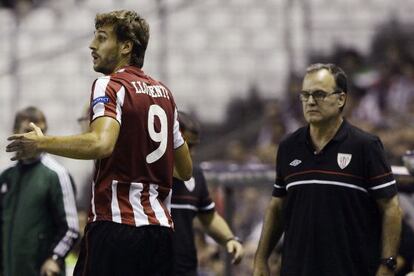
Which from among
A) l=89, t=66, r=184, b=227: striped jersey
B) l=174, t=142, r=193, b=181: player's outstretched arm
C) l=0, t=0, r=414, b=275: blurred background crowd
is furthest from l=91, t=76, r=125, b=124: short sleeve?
l=0, t=0, r=414, b=275: blurred background crowd

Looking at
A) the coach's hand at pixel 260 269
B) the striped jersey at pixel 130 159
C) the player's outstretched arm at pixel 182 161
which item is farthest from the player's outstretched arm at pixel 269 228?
the striped jersey at pixel 130 159

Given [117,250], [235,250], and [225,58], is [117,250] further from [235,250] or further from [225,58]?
[225,58]

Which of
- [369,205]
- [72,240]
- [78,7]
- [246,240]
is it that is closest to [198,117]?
[78,7]

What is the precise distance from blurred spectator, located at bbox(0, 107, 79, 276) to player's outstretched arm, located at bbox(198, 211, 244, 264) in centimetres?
95

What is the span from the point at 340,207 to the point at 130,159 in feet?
4.50

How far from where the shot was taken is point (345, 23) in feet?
50.5

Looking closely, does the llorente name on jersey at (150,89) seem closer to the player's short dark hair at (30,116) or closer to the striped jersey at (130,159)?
the striped jersey at (130,159)

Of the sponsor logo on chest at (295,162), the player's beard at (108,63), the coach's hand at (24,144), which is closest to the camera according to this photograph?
the coach's hand at (24,144)

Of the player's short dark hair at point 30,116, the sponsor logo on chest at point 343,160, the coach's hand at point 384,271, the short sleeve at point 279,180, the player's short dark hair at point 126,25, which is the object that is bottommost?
the coach's hand at point 384,271

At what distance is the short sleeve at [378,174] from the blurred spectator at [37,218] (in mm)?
2530

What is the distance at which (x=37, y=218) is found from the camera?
25.4ft

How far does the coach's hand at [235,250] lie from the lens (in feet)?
24.2

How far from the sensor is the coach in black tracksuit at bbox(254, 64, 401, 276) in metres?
6.09

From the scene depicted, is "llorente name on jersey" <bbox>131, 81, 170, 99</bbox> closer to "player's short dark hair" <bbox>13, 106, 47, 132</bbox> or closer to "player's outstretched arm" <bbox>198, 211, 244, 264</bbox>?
"player's outstretched arm" <bbox>198, 211, 244, 264</bbox>
